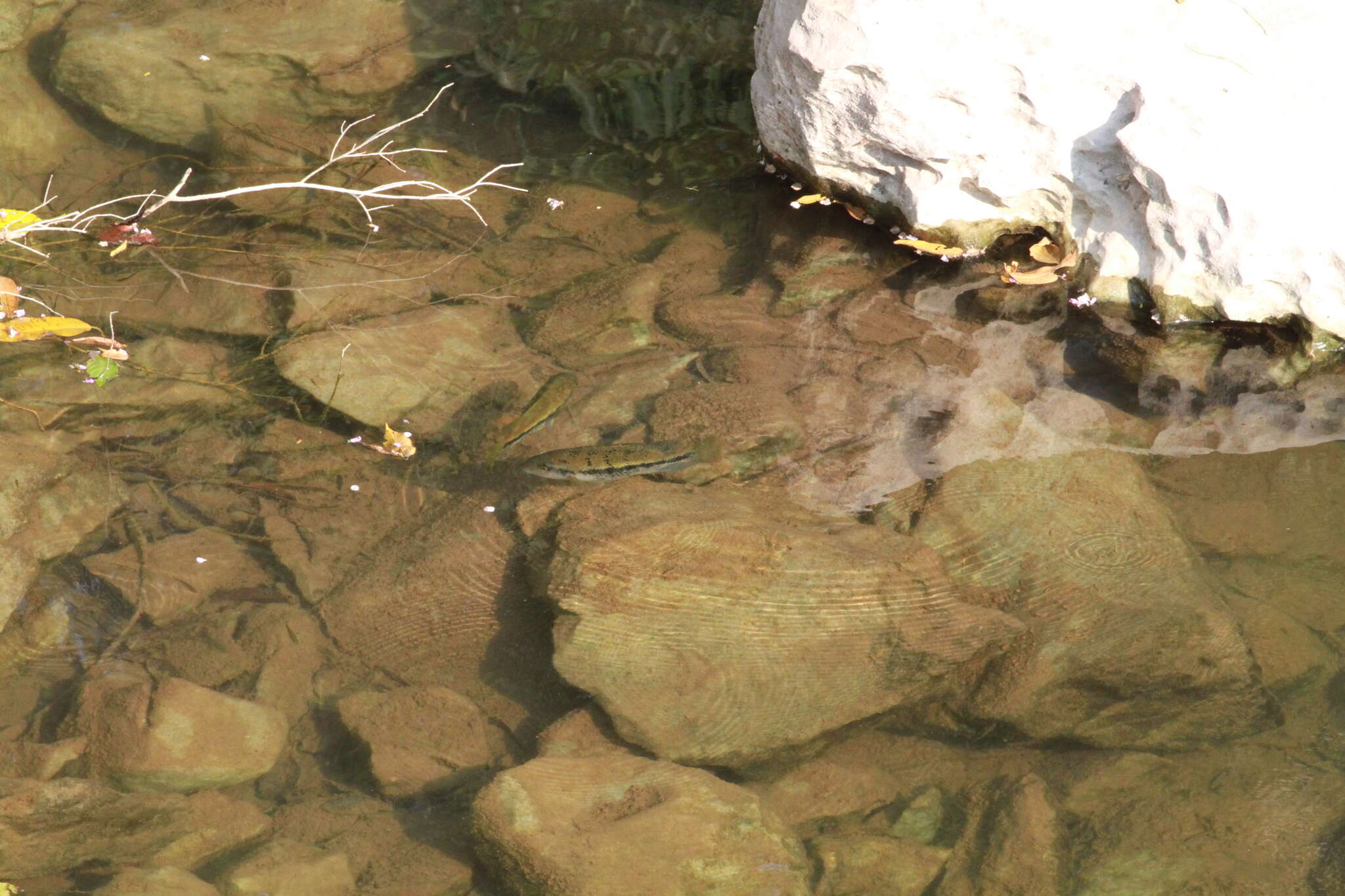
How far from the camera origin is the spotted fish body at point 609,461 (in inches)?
180

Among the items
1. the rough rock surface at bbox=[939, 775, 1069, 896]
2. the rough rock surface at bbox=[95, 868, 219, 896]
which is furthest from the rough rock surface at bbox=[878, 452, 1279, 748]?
the rough rock surface at bbox=[95, 868, 219, 896]

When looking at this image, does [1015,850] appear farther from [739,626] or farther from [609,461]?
[609,461]

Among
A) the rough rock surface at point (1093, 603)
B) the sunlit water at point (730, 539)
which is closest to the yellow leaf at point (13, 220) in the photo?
the sunlit water at point (730, 539)

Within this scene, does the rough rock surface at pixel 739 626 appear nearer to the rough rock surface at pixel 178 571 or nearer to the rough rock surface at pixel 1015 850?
the rough rock surface at pixel 1015 850

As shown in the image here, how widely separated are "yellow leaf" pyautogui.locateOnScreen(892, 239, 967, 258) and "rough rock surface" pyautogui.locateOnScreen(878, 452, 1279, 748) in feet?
5.65

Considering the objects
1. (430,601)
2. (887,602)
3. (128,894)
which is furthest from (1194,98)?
(128,894)

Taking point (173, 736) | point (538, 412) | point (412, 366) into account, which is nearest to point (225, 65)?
point (412, 366)

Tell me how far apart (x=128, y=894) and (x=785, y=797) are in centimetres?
227

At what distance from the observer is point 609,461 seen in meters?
4.59

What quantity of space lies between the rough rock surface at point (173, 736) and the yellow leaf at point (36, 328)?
2.01m

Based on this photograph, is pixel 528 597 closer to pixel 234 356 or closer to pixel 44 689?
pixel 44 689

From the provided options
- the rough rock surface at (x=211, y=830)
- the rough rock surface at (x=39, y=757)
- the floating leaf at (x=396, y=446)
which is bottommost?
the rough rock surface at (x=211, y=830)

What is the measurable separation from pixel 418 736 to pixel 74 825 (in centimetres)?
118

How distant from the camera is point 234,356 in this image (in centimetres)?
550
